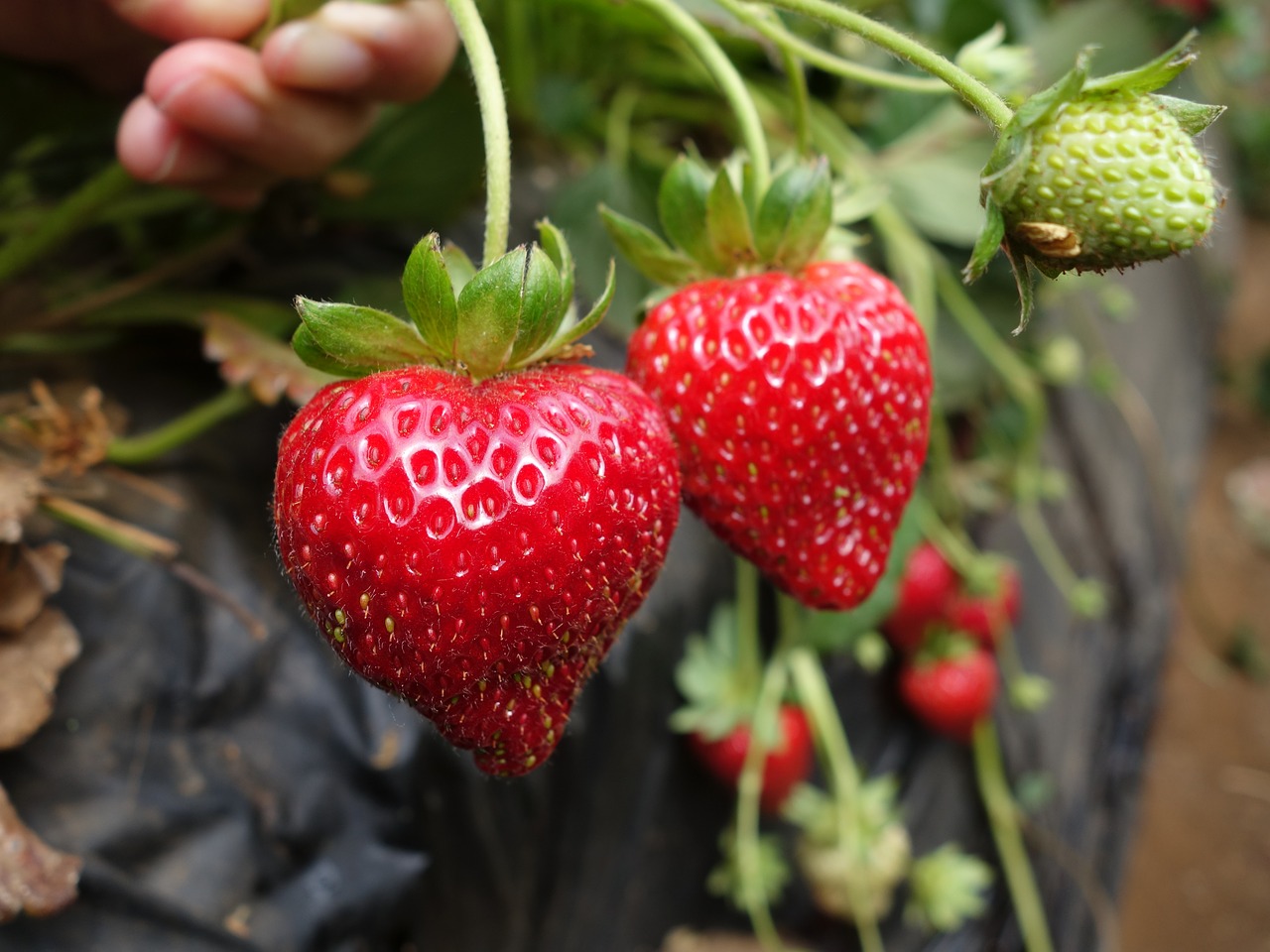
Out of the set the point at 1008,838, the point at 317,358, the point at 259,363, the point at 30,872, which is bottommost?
the point at 1008,838

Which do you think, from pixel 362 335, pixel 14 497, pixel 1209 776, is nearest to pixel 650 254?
pixel 362 335

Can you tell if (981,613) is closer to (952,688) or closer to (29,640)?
(952,688)

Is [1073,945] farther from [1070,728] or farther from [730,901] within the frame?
[730,901]

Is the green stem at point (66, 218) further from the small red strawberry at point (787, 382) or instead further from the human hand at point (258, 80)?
the small red strawberry at point (787, 382)

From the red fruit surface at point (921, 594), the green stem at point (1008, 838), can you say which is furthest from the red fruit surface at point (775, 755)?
the green stem at point (1008, 838)

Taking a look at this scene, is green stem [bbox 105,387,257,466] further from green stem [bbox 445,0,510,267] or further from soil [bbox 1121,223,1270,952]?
soil [bbox 1121,223,1270,952]

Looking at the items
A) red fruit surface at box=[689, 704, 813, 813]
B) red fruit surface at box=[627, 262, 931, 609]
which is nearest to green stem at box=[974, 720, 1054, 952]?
red fruit surface at box=[689, 704, 813, 813]
